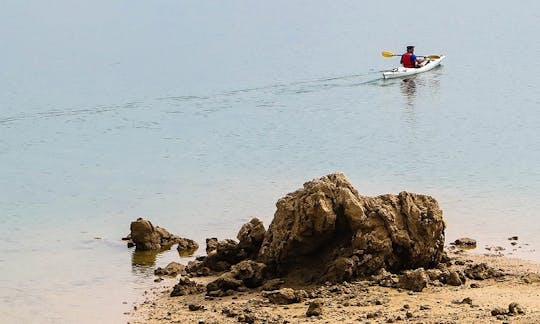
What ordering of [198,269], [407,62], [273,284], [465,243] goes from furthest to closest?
1. [407,62]
2. [465,243]
3. [198,269]
4. [273,284]

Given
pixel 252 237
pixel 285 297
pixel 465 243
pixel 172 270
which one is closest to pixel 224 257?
pixel 252 237

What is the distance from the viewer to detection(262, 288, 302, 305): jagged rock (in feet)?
48.5

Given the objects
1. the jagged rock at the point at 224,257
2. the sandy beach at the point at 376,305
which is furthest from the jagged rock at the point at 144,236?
the sandy beach at the point at 376,305

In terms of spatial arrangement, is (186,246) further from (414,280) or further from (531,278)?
(531,278)

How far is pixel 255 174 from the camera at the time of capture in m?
26.1

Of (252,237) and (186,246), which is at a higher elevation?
(252,237)

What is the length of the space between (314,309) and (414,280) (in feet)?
5.64

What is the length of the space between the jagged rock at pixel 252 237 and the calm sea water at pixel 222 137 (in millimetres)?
1769

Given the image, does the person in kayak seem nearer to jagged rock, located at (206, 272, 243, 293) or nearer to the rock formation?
the rock formation

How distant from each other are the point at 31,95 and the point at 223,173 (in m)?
19.2

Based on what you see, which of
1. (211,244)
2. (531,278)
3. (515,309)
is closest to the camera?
(515,309)

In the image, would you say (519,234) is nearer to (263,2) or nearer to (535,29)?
(535,29)

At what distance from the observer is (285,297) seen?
A: 48.5ft

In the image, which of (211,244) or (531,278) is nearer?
(531,278)
